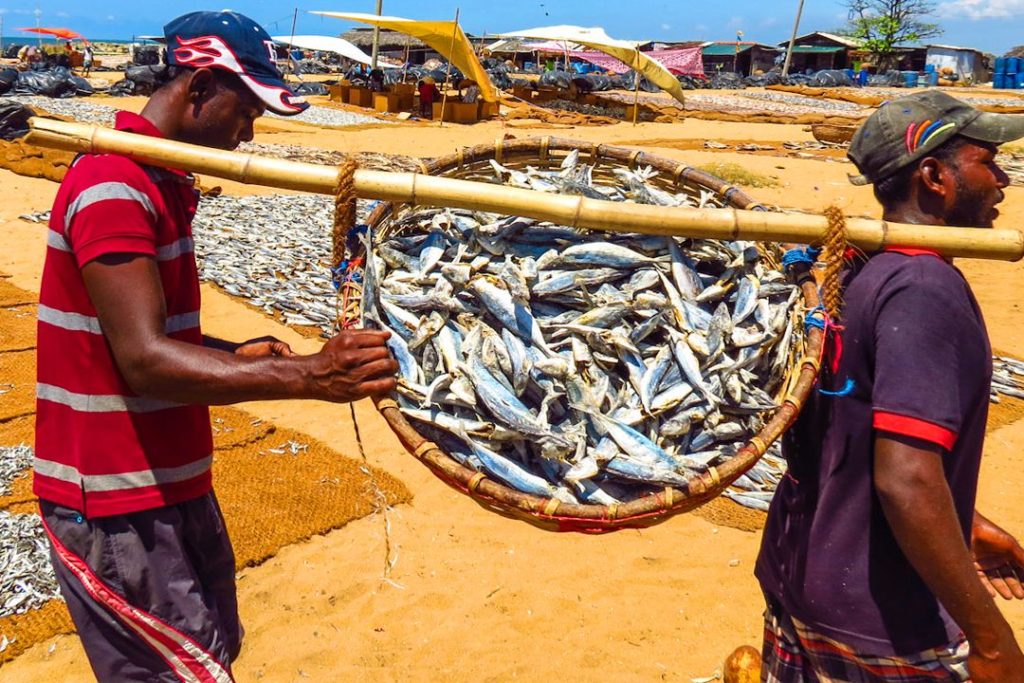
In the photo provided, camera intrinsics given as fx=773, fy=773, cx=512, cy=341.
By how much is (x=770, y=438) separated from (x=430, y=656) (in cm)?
216

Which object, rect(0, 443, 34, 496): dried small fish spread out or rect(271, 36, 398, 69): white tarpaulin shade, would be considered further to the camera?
rect(271, 36, 398, 69): white tarpaulin shade

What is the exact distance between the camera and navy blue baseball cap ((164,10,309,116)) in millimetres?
1930

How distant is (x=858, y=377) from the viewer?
177 cm

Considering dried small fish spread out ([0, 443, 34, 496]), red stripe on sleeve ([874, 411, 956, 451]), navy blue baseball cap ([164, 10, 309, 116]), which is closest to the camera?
red stripe on sleeve ([874, 411, 956, 451])

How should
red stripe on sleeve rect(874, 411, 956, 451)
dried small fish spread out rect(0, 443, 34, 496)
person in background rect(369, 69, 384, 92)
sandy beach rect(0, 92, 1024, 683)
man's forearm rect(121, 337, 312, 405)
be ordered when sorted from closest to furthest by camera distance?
1. red stripe on sleeve rect(874, 411, 956, 451)
2. man's forearm rect(121, 337, 312, 405)
3. sandy beach rect(0, 92, 1024, 683)
4. dried small fish spread out rect(0, 443, 34, 496)
5. person in background rect(369, 69, 384, 92)

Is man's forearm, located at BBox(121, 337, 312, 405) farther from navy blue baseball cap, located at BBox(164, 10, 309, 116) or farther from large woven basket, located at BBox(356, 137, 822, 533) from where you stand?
navy blue baseball cap, located at BBox(164, 10, 309, 116)

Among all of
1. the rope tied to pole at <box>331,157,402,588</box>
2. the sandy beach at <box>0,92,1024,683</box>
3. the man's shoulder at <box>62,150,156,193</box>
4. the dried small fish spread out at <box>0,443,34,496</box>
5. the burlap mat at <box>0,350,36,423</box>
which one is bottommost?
the sandy beach at <box>0,92,1024,683</box>

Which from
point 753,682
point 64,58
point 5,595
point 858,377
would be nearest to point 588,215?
point 858,377

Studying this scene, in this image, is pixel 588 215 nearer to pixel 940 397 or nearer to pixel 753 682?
pixel 940 397

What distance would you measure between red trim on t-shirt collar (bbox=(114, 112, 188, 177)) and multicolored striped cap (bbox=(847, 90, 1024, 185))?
168 cm

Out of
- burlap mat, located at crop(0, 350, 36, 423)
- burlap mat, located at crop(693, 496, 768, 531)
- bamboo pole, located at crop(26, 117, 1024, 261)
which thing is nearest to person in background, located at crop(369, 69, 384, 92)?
burlap mat, located at crop(0, 350, 36, 423)

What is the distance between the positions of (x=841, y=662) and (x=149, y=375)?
1782 millimetres

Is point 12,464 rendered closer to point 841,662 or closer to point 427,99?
point 841,662

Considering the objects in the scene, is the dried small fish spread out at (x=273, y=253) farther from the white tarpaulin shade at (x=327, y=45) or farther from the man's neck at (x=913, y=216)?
the white tarpaulin shade at (x=327, y=45)
